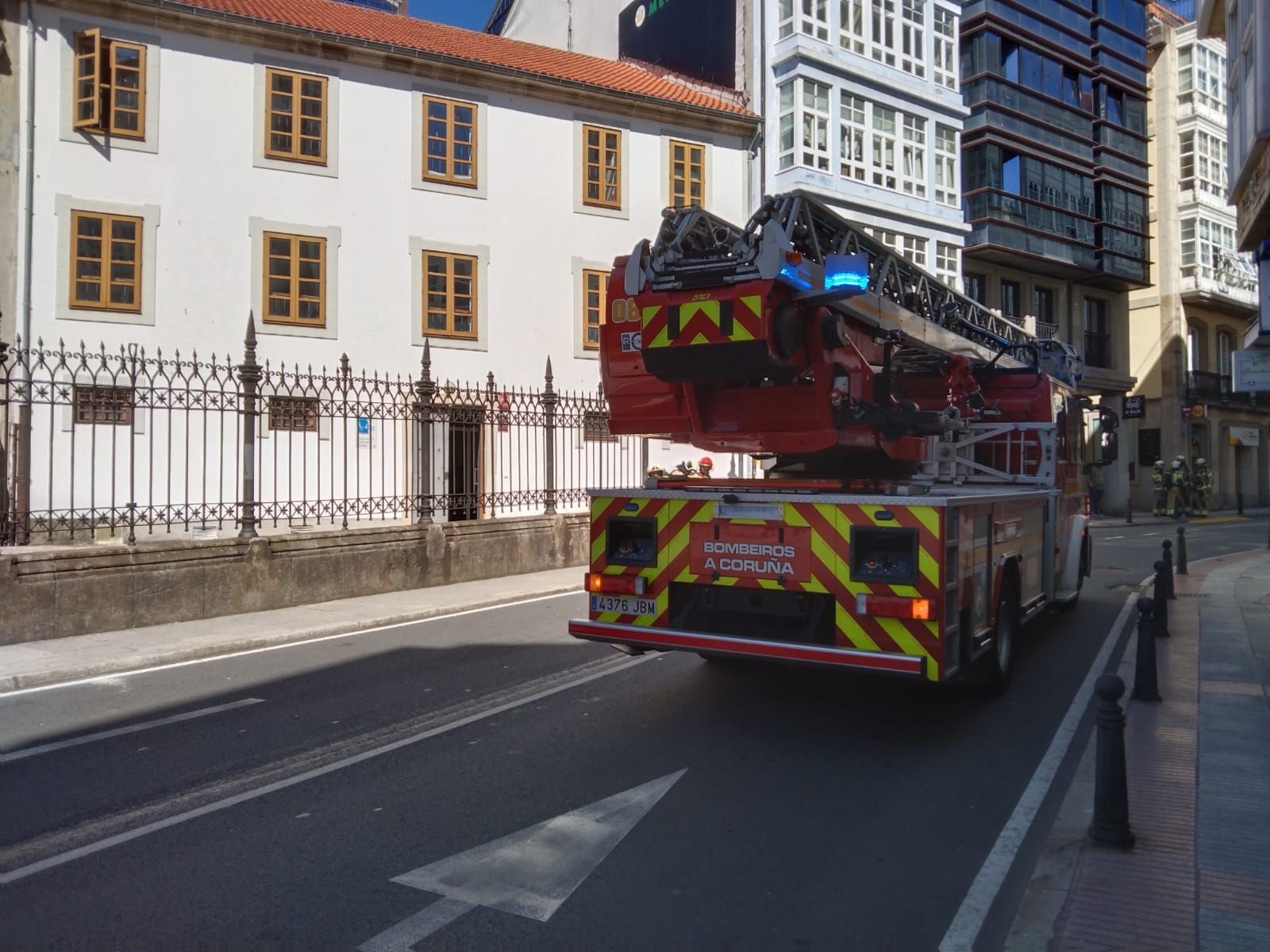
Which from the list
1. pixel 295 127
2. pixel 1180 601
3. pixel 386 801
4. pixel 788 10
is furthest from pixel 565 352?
pixel 386 801

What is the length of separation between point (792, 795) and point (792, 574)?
4.96ft

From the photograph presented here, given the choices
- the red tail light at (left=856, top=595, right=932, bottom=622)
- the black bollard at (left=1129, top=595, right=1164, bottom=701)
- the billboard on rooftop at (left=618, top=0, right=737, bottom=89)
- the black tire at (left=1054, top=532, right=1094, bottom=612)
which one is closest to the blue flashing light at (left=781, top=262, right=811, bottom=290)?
the red tail light at (left=856, top=595, right=932, bottom=622)

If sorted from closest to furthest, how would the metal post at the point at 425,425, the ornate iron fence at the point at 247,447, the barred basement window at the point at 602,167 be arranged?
the ornate iron fence at the point at 247,447 → the metal post at the point at 425,425 → the barred basement window at the point at 602,167

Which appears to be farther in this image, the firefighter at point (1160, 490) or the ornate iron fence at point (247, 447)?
the firefighter at point (1160, 490)

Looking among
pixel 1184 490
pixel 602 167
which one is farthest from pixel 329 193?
pixel 1184 490

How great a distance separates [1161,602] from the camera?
11070mm

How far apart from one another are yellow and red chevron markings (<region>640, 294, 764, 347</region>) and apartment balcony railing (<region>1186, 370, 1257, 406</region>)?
42253 mm

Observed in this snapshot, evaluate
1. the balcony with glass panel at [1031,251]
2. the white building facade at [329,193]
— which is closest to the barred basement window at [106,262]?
the white building facade at [329,193]

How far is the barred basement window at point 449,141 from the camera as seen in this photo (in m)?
21.8

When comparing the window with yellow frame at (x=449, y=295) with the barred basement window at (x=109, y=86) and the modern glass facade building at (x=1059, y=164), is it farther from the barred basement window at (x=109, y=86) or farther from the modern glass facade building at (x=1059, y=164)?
the modern glass facade building at (x=1059, y=164)

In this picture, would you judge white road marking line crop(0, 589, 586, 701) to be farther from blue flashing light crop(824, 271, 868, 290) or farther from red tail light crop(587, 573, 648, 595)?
blue flashing light crop(824, 271, 868, 290)

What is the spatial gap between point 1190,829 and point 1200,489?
3791 cm

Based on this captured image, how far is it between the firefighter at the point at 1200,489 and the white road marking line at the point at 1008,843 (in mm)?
34765

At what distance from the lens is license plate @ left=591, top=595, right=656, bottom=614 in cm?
712
